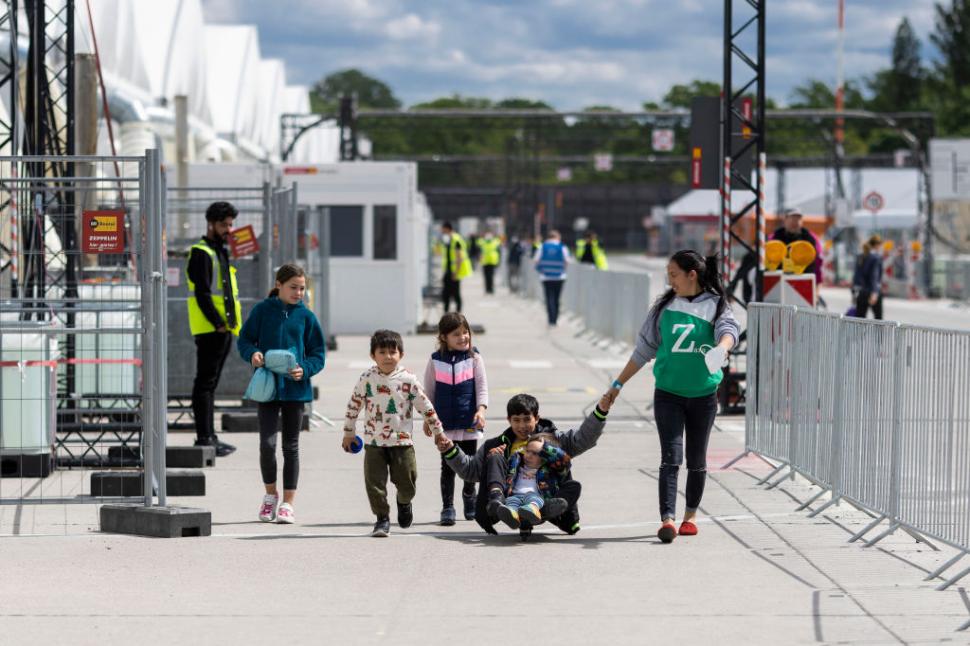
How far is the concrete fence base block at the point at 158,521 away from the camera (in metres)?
9.27

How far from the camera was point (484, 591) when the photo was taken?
775cm

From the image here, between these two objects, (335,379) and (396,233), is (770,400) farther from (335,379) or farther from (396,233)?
(396,233)

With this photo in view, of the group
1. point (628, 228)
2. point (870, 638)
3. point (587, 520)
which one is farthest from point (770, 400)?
point (628, 228)

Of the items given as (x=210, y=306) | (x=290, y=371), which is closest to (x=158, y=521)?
(x=290, y=371)

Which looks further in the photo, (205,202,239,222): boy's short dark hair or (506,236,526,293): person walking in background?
(506,236,526,293): person walking in background

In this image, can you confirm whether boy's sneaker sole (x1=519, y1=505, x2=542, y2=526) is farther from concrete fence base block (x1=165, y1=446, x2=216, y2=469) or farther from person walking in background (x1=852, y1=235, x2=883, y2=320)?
person walking in background (x1=852, y1=235, x2=883, y2=320)

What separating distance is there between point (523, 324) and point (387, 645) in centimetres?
2696

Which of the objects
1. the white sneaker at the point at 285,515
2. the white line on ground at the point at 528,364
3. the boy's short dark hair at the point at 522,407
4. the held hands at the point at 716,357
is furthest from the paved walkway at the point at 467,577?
the white line on ground at the point at 528,364

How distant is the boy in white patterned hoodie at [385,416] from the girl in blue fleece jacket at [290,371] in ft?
2.24

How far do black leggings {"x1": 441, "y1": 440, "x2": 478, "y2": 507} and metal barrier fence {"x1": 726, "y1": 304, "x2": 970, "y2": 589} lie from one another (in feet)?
6.54

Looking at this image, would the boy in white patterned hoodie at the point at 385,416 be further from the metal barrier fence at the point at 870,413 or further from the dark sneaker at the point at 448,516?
the metal barrier fence at the point at 870,413

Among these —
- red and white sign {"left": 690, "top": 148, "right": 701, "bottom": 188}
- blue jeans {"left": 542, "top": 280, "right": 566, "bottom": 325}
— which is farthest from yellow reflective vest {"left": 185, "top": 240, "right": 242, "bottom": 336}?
blue jeans {"left": 542, "top": 280, "right": 566, "bottom": 325}

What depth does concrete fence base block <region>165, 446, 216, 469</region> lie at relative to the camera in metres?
12.2

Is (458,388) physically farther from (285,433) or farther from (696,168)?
(696,168)
